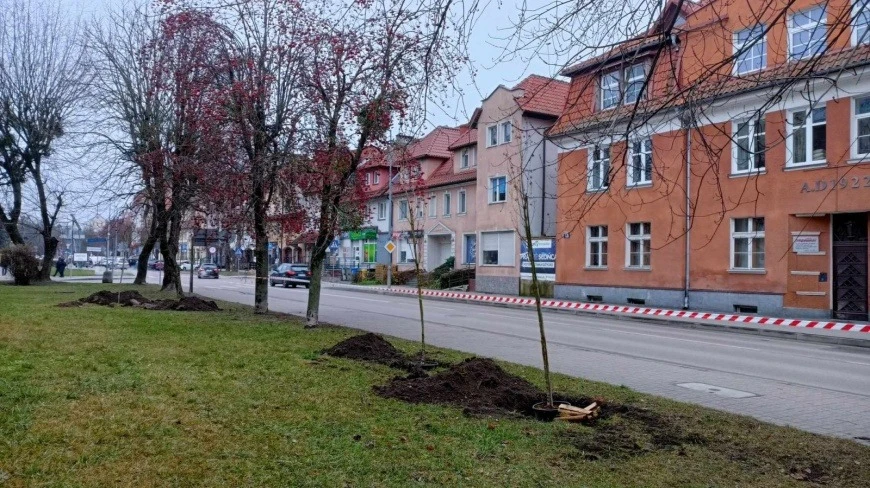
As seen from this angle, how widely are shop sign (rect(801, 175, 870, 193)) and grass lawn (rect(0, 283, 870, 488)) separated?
53.6 feet

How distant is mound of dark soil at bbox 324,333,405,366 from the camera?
10.4 metres

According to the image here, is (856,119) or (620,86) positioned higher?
(856,119)

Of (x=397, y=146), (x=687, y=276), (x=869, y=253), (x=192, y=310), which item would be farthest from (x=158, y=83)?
(x=869, y=253)

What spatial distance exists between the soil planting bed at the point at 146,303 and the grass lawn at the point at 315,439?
429 inches

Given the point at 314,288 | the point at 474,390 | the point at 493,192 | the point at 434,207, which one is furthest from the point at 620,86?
the point at 434,207

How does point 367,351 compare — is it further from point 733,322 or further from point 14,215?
point 14,215

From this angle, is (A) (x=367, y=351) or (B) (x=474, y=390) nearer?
(B) (x=474, y=390)

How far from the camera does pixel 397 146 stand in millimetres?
13641

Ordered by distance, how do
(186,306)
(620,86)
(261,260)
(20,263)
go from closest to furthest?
1. (620,86)
2. (261,260)
3. (186,306)
4. (20,263)

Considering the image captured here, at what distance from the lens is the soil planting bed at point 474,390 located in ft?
23.9

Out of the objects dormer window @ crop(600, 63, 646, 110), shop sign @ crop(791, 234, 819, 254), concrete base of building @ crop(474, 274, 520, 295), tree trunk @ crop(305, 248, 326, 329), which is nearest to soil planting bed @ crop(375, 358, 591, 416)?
dormer window @ crop(600, 63, 646, 110)

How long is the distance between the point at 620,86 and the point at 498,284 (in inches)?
1246

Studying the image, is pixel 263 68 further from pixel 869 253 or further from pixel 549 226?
pixel 549 226

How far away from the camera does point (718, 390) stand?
10.0m
